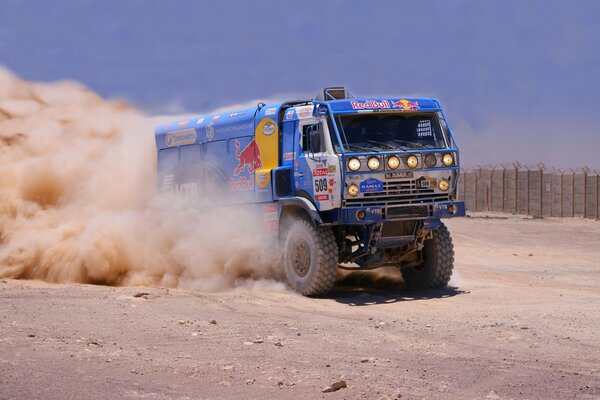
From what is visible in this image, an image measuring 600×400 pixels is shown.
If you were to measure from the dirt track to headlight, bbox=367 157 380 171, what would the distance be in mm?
2008

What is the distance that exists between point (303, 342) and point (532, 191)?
31.0 meters

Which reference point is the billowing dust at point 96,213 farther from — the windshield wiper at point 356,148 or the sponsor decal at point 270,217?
the windshield wiper at point 356,148

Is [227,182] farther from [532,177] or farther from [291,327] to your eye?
[532,177]

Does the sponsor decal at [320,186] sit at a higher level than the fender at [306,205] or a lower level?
higher

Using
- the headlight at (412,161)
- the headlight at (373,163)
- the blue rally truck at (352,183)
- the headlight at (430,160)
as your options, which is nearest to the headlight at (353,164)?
the blue rally truck at (352,183)

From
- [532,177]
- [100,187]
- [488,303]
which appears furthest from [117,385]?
[532,177]

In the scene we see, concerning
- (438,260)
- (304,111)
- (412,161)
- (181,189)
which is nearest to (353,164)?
(412,161)

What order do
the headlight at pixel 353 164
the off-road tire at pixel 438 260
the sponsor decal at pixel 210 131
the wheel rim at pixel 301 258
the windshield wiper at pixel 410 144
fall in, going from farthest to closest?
the sponsor decal at pixel 210 131
the off-road tire at pixel 438 260
the wheel rim at pixel 301 258
the windshield wiper at pixel 410 144
the headlight at pixel 353 164

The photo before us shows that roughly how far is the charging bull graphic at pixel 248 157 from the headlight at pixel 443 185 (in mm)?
3038

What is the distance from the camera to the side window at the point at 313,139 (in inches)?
563

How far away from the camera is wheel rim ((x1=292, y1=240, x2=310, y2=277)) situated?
14664 millimetres

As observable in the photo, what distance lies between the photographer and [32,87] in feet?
71.1

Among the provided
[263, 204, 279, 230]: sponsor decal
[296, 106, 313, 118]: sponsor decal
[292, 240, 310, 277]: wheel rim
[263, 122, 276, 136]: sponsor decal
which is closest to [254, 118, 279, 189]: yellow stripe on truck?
[263, 122, 276, 136]: sponsor decal

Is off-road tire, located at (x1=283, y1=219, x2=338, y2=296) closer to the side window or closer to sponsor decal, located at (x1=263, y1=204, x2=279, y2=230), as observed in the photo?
sponsor decal, located at (x1=263, y1=204, x2=279, y2=230)
